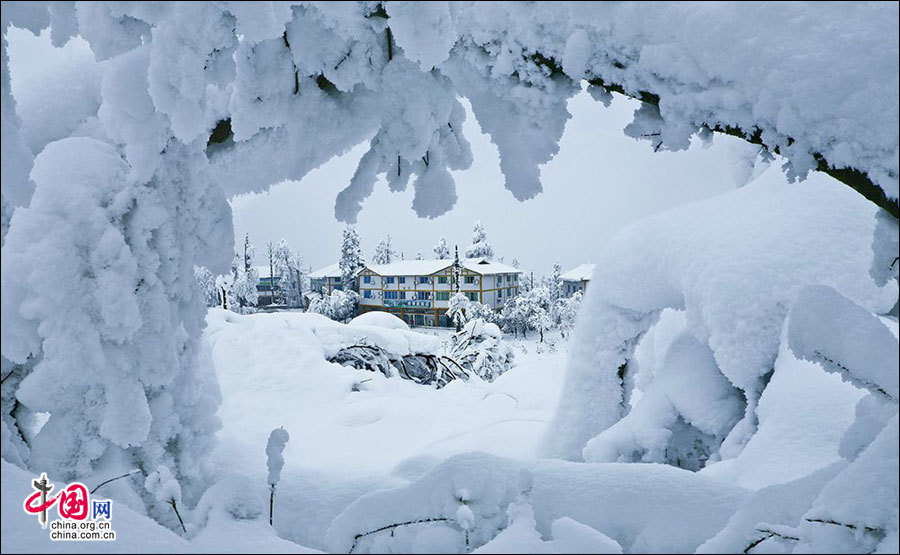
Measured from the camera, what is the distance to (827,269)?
14.2 ft

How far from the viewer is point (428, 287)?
125ft

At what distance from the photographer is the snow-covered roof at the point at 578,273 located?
1776 inches

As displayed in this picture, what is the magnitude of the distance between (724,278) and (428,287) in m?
33.8

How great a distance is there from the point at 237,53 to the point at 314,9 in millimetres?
342

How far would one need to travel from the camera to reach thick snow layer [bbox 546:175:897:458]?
436cm

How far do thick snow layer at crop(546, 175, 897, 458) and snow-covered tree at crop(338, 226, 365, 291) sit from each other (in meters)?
35.4

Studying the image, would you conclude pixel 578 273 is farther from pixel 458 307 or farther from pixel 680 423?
pixel 680 423

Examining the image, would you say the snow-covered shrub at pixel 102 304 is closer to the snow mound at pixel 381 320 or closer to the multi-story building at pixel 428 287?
the snow mound at pixel 381 320

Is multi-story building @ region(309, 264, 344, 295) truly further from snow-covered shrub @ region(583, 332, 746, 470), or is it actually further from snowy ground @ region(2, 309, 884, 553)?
snow-covered shrub @ region(583, 332, 746, 470)

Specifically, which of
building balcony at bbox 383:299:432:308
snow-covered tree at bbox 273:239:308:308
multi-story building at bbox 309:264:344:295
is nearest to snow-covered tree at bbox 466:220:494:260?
building balcony at bbox 383:299:432:308

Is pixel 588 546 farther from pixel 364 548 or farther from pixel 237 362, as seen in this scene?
pixel 237 362

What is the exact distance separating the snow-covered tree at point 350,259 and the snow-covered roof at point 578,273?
61.7 feet

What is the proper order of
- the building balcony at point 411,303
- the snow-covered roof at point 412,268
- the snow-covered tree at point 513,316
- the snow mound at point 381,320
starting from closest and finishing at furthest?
the snow mound at point 381,320, the snow-covered tree at point 513,316, the snow-covered roof at point 412,268, the building balcony at point 411,303

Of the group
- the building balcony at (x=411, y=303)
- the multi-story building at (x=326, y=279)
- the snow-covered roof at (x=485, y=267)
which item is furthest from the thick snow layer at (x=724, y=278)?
the multi-story building at (x=326, y=279)
